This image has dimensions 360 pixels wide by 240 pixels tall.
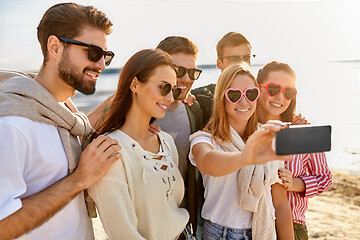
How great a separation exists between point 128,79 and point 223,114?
0.79 metres

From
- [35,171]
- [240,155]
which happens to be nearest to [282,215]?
[240,155]

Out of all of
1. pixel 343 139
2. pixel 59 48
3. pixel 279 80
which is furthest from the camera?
pixel 343 139

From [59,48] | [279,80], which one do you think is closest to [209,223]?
[279,80]

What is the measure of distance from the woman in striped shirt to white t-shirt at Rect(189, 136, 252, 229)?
50 centimetres

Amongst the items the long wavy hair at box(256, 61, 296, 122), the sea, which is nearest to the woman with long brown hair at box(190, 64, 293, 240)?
the long wavy hair at box(256, 61, 296, 122)

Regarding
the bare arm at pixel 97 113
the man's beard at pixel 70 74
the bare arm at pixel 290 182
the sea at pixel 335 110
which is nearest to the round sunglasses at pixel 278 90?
the bare arm at pixel 290 182

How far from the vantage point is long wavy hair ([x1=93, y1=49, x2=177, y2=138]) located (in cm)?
249

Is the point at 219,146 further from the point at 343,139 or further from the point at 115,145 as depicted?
the point at 343,139

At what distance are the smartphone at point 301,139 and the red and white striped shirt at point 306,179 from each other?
124 centimetres

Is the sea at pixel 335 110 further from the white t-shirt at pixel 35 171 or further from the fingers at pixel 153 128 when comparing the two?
the white t-shirt at pixel 35 171

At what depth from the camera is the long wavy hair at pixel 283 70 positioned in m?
3.15

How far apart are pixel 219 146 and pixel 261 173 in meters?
0.36

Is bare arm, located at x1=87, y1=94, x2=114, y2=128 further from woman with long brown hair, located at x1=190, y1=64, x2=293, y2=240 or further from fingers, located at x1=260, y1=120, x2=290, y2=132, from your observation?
fingers, located at x1=260, y1=120, x2=290, y2=132

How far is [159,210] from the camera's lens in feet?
7.61
